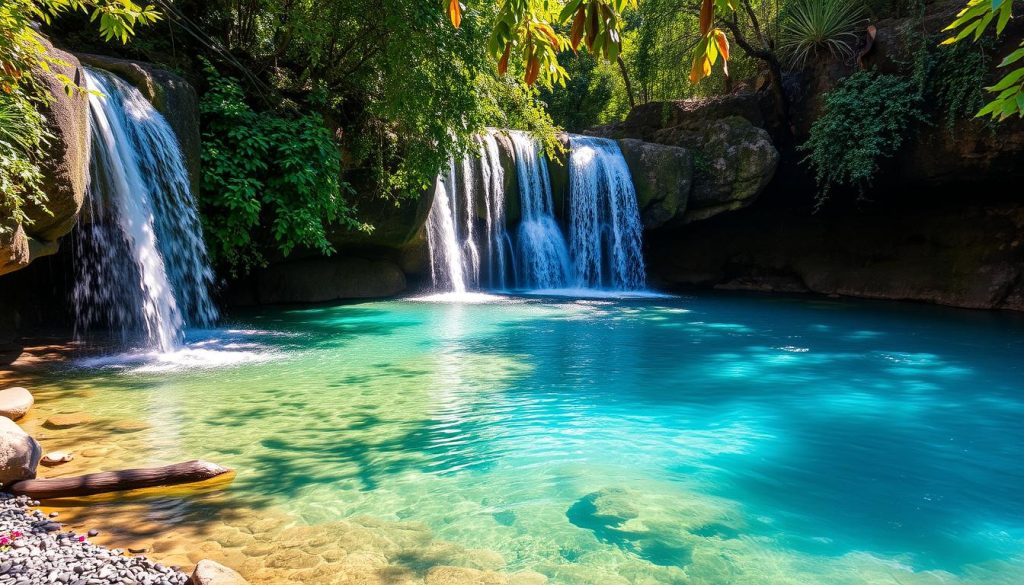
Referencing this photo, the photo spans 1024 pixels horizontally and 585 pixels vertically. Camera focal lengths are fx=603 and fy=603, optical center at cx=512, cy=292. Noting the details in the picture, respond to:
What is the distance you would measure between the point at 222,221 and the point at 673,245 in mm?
13007

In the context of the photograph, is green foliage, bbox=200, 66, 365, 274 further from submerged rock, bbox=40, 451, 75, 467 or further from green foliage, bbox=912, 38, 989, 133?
green foliage, bbox=912, 38, 989, 133

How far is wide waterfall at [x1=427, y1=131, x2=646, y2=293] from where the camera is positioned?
1436 centimetres

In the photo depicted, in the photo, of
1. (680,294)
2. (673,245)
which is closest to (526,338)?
(680,294)

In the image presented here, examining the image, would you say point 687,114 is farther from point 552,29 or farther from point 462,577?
point 462,577

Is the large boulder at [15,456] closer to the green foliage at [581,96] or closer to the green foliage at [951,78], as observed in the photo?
the green foliage at [951,78]

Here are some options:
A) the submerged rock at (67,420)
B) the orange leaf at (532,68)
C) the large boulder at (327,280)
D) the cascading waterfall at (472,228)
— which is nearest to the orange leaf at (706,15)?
the orange leaf at (532,68)

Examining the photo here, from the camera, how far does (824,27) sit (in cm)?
1435

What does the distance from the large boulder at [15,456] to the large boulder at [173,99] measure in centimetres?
521

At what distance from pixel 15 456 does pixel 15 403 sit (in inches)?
64.8

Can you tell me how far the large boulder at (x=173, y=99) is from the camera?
766 cm

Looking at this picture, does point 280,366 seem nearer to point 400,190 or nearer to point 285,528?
point 285,528

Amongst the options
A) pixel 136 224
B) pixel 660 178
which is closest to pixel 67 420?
pixel 136 224

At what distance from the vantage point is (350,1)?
29.5ft

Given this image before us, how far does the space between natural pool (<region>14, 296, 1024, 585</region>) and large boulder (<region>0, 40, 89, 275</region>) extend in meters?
1.35
